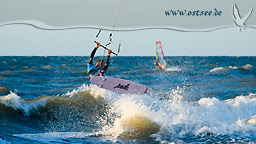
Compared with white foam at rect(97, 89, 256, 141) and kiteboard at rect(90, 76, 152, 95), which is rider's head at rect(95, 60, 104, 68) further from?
white foam at rect(97, 89, 256, 141)

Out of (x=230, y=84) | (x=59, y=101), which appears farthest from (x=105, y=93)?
(x=230, y=84)

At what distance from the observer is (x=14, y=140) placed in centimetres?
805

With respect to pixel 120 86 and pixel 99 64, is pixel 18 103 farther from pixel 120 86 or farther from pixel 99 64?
pixel 120 86

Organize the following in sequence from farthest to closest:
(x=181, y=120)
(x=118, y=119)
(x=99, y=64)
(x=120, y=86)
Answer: (x=120, y=86)
(x=99, y=64)
(x=181, y=120)
(x=118, y=119)

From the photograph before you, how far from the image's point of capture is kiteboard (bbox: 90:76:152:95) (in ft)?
39.2

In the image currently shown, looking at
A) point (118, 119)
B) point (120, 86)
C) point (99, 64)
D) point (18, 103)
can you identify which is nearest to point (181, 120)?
point (118, 119)

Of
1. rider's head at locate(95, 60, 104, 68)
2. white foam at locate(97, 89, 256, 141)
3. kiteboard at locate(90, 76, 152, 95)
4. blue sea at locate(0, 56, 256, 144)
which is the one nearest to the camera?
blue sea at locate(0, 56, 256, 144)

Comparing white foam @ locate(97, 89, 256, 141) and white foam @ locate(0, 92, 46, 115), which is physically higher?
white foam @ locate(0, 92, 46, 115)

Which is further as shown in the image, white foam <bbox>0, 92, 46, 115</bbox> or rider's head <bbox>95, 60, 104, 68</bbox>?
white foam <bbox>0, 92, 46, 115</bbox>

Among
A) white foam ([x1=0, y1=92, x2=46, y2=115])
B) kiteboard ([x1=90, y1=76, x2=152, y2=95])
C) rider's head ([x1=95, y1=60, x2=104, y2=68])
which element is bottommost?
white foam ([x1=0, y1=92, x2=46, y2=115])

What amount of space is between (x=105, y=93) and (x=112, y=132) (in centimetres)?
535

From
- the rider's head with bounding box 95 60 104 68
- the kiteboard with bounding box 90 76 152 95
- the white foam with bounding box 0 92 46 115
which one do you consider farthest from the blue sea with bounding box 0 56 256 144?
the rider's head with bounding box 95 60 104 68

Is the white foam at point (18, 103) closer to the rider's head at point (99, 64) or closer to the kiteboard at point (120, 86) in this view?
the kiteboard at point (120, 86)

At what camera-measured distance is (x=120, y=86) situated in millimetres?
12156
